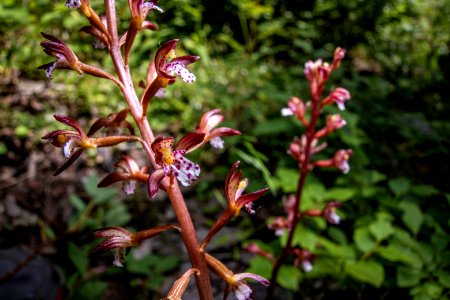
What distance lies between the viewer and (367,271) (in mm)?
1874

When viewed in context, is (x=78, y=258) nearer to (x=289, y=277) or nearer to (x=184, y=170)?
(x=289, y=277)

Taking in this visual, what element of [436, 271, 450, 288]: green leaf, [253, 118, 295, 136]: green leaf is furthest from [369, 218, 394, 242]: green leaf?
[253, 118, 295, 136]: green leaf

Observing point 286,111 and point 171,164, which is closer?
point 171,164

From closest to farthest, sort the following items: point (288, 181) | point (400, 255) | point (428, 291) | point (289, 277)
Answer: point (428, 291) → point (400, 255) → point (289, 277) → point (288, 181)

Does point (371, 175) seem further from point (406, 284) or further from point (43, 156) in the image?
point (43, 156)

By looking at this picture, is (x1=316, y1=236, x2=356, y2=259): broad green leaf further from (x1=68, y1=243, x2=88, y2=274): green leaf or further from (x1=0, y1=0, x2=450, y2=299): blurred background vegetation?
(x1=68, y1=243, x2=88, y2=274): green leaf

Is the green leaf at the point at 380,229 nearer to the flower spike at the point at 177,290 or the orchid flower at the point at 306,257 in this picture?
the orchid flower at the point at 306,257

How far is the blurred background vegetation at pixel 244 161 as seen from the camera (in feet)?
6.72

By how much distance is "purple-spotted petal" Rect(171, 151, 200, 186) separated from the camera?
1077 millimetres

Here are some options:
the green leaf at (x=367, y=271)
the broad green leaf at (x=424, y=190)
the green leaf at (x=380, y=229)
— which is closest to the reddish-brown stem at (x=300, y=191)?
the green leaf at (x=367, y=271)

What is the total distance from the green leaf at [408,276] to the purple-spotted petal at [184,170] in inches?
49.7

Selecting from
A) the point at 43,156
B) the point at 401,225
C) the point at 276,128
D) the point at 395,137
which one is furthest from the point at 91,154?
the point at 395,137

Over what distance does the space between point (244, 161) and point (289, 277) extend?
41.2 inches

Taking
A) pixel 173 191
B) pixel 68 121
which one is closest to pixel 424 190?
pixel 173 191
